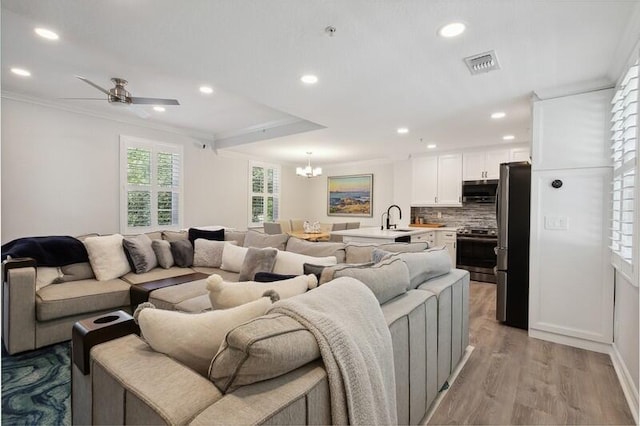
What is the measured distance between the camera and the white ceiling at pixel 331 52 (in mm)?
1927

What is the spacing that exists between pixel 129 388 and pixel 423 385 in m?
1.47

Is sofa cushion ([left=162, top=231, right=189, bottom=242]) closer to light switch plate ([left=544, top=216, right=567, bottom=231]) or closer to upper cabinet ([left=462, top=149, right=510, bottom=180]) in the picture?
light switch plate ([left=544, top=216, right=567, bottom=231])

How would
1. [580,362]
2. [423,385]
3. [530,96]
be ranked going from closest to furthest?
[423,385]
[580,362]
[530,96]

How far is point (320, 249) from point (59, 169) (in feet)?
12.2

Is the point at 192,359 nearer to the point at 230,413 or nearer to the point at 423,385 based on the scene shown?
the point at 230,413

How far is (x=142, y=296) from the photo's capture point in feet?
9.57

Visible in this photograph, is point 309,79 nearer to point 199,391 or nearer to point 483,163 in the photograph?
point 199,391

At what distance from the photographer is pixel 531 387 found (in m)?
2.21

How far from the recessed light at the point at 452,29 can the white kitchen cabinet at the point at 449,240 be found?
4.21 m

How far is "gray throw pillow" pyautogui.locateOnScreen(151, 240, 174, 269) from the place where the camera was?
3.68 m

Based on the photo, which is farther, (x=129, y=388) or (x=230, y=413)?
(x=129, y=388)

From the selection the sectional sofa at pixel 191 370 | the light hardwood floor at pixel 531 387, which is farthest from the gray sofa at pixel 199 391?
the light hardwood floor at pixel 531 387

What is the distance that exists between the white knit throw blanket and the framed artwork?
21.3 feet

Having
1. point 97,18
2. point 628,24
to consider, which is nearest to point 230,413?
point 97,18
